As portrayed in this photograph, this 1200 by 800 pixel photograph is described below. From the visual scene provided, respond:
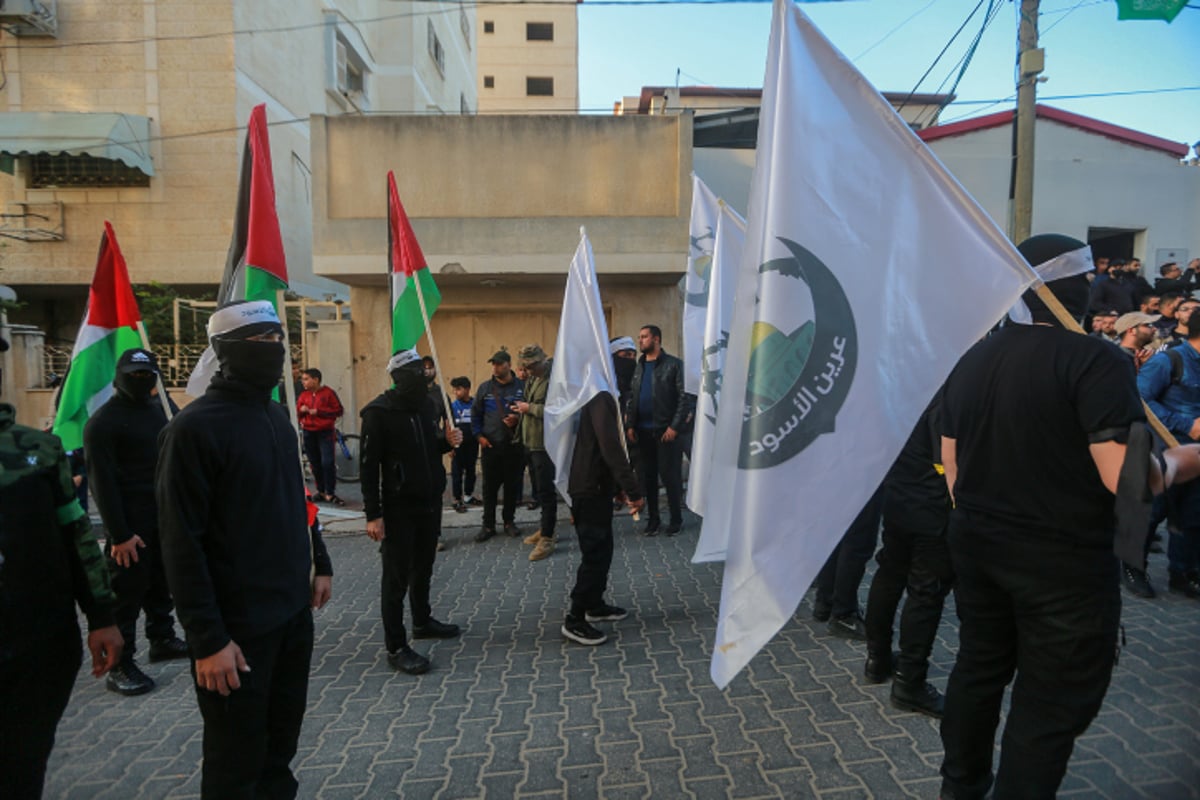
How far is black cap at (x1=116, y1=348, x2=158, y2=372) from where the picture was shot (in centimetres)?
426

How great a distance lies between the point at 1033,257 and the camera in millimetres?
2707

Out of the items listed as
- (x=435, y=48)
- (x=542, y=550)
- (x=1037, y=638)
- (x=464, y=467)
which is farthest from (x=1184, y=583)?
(x=435, y=48)

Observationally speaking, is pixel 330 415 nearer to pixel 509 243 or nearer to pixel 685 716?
pixel 509 243

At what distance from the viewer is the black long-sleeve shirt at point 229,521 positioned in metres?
2.34

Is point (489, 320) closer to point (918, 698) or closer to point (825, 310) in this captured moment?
point (918, 698)

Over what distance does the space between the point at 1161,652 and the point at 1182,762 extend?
1367 millimetres

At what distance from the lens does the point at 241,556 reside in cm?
249

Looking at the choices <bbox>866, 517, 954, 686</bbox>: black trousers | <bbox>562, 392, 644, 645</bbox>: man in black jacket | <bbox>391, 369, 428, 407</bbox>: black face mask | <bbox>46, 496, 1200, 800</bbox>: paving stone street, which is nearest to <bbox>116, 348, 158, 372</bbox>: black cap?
<bbox>391, 369, 428, 407</bbox>: black face mask

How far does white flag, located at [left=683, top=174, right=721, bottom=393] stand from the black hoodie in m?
2.82

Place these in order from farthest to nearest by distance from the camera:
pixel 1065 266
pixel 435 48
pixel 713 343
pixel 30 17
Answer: pixel 435 48 → pixel 30 17 → pixel 713 343 → pixel 1065 266

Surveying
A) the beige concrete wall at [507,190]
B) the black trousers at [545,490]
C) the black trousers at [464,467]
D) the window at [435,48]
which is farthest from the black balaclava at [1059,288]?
the window at [435,48]

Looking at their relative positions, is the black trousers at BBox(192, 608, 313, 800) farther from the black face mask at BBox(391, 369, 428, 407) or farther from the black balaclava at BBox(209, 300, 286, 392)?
the black face mask at BBox(391, 369, 428, 407)

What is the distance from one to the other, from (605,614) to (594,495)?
0.95 metres

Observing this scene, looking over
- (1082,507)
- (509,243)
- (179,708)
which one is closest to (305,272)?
(509,243)
